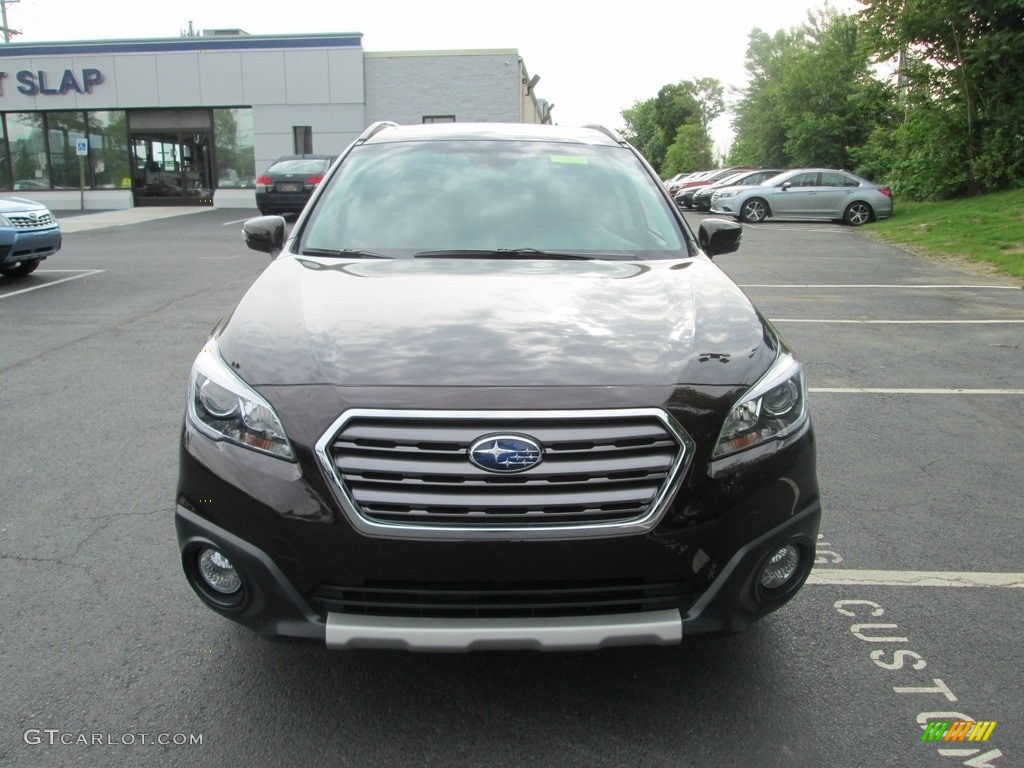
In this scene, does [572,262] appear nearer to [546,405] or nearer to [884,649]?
[546,405]

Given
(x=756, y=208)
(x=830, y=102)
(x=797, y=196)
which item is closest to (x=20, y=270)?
(x=756, y=208)

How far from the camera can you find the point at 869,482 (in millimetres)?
4730

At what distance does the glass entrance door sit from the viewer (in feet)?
103

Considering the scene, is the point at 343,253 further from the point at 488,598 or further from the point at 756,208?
the point at 756,208

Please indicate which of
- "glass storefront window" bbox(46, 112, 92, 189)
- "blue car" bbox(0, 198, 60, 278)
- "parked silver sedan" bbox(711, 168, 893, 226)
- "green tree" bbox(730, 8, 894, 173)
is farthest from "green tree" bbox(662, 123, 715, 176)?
"blue car" bbox(0, 198, 60, 278)

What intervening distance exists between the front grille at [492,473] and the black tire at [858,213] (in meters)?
23.7

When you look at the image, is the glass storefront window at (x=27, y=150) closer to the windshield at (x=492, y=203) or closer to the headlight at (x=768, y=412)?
the windshield at (x=492, y=203)

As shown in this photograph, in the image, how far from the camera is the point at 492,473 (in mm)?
2389

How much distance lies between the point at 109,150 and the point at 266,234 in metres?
30.8

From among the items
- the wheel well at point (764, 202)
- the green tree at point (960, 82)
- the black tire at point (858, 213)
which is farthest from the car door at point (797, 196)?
the green tree at point (960, 82)

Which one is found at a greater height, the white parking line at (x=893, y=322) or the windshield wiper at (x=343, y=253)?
the windshield wiper at (x=343, y=253)

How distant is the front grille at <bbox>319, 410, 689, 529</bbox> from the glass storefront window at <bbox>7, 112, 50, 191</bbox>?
34.2 meters

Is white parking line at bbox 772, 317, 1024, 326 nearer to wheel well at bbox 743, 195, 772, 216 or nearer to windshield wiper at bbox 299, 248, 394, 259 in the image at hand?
windshield wiper at bbox 299, 248, 394, 259

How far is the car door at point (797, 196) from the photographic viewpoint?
25016 mm
